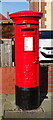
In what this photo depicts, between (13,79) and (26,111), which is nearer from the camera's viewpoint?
(26,111)

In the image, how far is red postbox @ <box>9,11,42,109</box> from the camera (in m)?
5.72

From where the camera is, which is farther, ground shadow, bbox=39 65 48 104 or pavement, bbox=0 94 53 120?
ground shadow, bbox=39 65 48 104

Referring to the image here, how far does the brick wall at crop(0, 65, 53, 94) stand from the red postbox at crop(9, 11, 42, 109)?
1191 mm

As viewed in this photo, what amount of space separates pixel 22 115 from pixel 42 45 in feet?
23.3

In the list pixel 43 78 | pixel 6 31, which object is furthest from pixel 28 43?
pixel 6 31

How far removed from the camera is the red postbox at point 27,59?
18.8ft

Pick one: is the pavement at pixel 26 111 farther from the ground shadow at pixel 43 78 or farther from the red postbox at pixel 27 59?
the ground shadow at pixel 43 78

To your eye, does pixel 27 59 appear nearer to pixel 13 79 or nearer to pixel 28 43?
pixel 28 43

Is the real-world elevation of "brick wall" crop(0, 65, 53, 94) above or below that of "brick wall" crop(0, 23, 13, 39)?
below

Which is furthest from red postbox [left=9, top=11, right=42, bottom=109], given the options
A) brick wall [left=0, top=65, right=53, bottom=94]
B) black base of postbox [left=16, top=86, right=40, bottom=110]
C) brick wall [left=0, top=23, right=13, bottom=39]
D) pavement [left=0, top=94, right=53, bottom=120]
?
brick wall [left=0, top=23, right=13, bottom=39]

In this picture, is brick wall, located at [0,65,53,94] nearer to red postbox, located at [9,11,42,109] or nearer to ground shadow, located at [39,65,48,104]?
ground shadow, located at [39,65,48,104]

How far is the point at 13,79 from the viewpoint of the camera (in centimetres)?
718

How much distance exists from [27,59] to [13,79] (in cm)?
155

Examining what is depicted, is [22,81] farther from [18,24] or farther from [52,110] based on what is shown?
[18,24]
